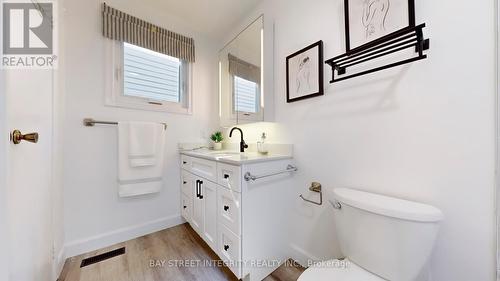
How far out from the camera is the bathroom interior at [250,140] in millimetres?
750

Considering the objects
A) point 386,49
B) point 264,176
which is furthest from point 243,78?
point 386,49

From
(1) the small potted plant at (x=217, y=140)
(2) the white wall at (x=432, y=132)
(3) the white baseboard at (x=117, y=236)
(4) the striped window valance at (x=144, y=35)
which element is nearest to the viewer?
(2) the white wall at (x=432, y=132)

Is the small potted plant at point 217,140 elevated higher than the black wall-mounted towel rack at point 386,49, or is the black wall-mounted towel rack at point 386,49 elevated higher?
the black wall-mounted towel rack at point 386,49

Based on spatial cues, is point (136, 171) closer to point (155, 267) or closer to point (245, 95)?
point (155, 267)

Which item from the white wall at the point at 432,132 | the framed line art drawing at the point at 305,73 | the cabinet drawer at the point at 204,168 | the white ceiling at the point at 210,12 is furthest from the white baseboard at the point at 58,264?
the white ceiling at the point at 210,12

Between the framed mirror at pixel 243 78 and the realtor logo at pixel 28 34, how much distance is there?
4.59 ft

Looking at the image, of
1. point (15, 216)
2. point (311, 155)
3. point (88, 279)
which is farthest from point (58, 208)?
point (311, 155)

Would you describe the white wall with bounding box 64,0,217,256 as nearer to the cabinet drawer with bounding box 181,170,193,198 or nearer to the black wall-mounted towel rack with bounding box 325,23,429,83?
the cabinet drawer with bounding box 181,170,193,198

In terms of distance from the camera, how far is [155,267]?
4.54ft

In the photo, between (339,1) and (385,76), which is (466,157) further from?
(339,1)

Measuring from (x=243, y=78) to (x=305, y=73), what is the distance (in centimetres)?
74

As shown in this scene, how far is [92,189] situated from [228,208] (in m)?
1.29

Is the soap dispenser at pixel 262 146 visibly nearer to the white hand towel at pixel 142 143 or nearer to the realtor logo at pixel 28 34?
the white hand towel at pixel 142 143

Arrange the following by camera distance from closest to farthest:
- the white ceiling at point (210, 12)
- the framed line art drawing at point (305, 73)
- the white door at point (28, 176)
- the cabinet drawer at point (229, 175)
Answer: the white door at point (28, 176)
the cabinet drawer at point (229, 175)
the framed line art drawing at point (305, 73)
the white ceiling at point (210, 12)
